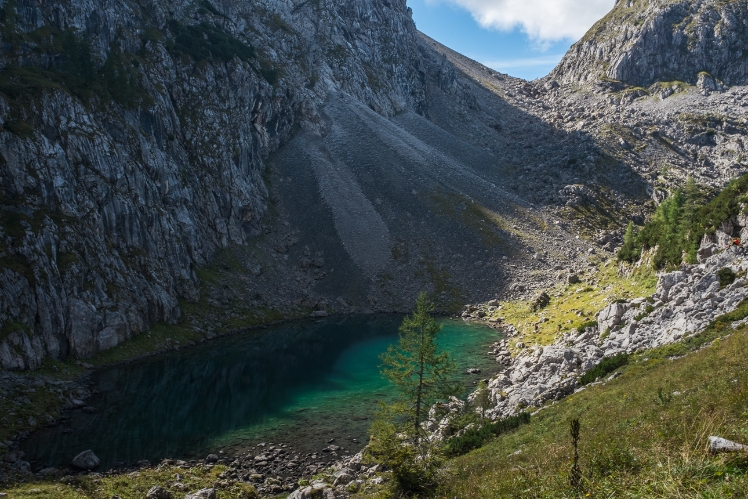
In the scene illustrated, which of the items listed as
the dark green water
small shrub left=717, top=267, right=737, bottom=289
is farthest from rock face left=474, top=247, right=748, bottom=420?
the dark green water

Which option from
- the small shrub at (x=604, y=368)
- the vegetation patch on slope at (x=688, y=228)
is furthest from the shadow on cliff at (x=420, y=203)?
the small shrub at (x=604, y=368)

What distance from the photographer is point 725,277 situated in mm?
35469

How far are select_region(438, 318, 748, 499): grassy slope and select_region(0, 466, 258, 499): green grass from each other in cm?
1626

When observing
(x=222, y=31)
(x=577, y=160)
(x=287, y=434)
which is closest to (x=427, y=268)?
(x=287, y=434)

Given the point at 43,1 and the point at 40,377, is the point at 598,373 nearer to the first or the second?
the point at 40,377

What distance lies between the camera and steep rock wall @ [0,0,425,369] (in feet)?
194

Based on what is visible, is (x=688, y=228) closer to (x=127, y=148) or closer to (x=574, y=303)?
(x=574, y=303)

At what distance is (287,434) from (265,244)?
65678mm

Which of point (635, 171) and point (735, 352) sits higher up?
point (635, 171)

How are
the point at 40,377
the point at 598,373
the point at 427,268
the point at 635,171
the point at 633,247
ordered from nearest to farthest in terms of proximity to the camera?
the point at 598,373 → the point at 40,377 → the point at 633,247 → the point at 427,268 → the point at 635,171

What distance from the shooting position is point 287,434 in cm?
4200

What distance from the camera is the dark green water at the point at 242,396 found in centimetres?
4012

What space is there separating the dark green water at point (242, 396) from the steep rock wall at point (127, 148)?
10.3 meters

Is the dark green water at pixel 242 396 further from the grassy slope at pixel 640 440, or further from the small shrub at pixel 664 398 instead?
the small shrub at pixel 664 398
